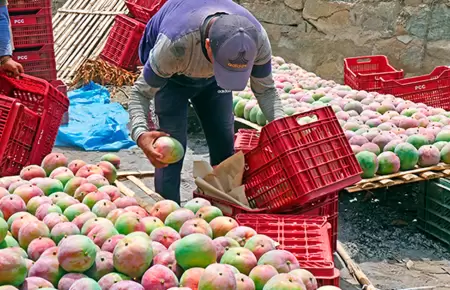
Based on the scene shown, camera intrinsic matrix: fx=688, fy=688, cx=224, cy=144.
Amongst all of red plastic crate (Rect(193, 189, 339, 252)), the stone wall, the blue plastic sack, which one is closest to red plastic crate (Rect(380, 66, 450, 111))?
the stone wall

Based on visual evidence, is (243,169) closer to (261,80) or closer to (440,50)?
(261,80)

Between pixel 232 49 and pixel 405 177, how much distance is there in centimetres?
175

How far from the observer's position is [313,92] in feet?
18.5

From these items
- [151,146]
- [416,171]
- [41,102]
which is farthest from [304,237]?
[41,102]

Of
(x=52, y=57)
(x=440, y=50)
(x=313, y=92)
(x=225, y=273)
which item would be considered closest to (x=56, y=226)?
(x=225, y=273)

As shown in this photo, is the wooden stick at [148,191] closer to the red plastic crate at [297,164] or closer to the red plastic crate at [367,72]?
the red plastic crate at [297,164]

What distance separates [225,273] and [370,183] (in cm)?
216

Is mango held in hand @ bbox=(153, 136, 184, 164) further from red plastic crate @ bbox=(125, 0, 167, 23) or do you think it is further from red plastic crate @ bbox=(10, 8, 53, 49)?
red plastic crate @ bbox=(125, 0, 167, 23)

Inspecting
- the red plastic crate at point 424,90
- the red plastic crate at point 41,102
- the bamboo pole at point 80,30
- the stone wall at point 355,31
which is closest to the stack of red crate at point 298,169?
the red plastic crate at point 41,102

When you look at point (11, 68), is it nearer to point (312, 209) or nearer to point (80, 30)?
point (312, 209)

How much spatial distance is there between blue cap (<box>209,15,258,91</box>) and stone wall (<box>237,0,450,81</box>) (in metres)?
4.89

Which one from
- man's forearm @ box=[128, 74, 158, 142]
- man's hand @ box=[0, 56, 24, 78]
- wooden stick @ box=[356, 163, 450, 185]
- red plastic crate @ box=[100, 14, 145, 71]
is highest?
red plastic crate @ box=[100, 14, 145, 71]

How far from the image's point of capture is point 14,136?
359 cm

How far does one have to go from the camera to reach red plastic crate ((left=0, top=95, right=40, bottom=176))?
3545mm
